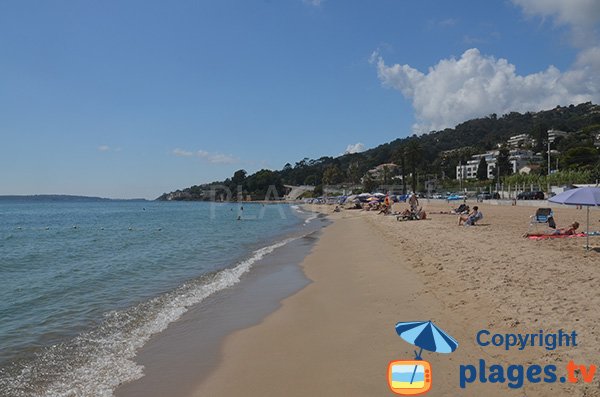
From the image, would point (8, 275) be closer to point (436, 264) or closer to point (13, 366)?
point (13, 366)

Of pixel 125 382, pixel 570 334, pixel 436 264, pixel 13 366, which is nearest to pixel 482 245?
pixel 436 264

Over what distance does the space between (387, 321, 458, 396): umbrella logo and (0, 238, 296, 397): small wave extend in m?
3.34

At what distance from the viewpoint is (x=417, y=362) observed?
5.07m

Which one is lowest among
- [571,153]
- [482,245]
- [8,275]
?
[8,275]

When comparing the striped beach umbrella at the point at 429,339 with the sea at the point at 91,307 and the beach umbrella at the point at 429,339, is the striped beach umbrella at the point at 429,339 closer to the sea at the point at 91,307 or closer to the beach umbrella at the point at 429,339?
the beach umbrella at the point at 429,339

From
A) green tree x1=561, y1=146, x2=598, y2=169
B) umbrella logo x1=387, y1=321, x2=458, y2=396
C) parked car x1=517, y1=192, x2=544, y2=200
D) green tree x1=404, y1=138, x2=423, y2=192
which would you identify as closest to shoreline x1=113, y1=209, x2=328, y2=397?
umbrella logo x1=387, y1=321, x2=458, y2=396

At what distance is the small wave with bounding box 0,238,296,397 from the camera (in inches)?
→ 221

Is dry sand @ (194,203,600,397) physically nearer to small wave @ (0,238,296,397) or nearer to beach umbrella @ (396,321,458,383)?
beach umbrella @ (396,321,458,383)

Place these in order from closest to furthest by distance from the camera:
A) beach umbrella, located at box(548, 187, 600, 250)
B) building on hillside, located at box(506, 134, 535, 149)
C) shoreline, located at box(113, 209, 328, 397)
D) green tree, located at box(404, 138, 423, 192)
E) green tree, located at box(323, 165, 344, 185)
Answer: shoreline, located at box(113, 209, 328, 397), beach umbrella, located at box(548, 187, 600, 250), green tree, located at box(404, 138, 423, 192), green tree, located at box(323, 165, 344, 185), building on hillside, located at box(506, 134, 535, 149)

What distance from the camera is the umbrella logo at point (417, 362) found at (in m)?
4.38

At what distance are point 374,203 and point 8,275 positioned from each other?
42.6 metres

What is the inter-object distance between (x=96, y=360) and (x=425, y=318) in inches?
202

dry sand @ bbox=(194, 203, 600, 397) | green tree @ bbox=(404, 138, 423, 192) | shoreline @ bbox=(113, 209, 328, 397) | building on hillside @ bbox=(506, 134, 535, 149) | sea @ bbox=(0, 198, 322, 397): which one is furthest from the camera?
building on hillside @ bbox=(506, 134, 535, 149)

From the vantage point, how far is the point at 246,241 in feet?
84.2
